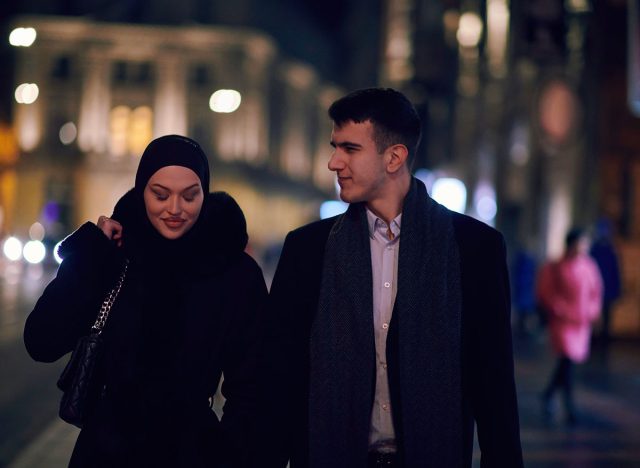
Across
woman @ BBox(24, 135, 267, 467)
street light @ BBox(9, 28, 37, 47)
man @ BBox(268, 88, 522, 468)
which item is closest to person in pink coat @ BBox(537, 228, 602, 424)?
man @ BBox(268, 88, 522, 468)

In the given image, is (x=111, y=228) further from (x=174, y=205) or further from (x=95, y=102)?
(x=95, y=102)

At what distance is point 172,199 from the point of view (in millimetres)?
3414

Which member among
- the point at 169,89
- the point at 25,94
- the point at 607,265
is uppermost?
the point at 169,89

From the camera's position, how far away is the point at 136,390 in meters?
3.34

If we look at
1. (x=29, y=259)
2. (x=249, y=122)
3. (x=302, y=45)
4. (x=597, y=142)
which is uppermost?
(x=302, y=45)

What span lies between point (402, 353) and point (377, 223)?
52 cm

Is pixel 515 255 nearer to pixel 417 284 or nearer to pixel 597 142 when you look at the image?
pixel 597 142

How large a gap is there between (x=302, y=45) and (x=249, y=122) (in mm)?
15914

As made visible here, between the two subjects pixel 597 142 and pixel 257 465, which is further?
pixel 597 142

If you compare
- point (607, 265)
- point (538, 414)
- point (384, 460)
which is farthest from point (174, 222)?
point (607, 265)

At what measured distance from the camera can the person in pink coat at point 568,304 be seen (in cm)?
1005

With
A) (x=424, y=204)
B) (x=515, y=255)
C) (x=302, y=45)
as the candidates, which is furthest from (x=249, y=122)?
(x=424, y=204)

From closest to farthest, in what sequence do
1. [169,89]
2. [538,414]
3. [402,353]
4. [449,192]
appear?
[402,353] → [538,414] → [449,192] → [169,89]

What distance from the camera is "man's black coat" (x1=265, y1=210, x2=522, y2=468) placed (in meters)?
3.24
